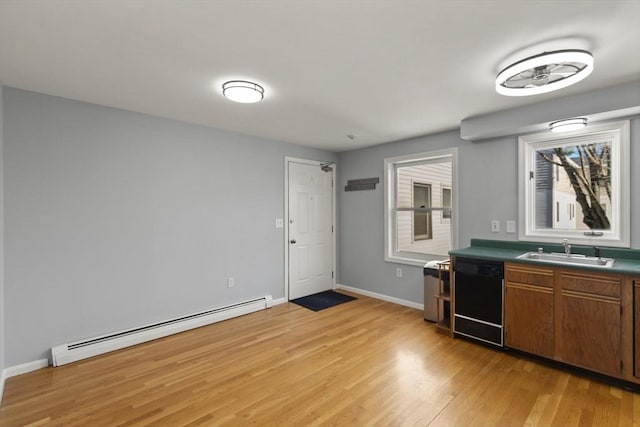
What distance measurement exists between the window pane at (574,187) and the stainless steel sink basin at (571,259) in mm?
339

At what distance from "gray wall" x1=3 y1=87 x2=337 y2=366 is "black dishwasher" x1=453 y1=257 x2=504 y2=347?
2.56 m

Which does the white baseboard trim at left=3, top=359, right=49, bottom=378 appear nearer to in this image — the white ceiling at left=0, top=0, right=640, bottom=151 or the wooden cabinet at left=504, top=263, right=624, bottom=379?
the white ceiling at left=0, top=0, right=640, bottom=151

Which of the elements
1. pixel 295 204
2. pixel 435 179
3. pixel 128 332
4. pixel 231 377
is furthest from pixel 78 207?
pixel 435 179

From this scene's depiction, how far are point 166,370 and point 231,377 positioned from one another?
608 mm

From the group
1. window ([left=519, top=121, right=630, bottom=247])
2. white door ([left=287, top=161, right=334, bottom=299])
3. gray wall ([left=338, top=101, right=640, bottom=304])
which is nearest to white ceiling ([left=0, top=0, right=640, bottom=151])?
window ([left=519, top=121, right=630, bottom=247])

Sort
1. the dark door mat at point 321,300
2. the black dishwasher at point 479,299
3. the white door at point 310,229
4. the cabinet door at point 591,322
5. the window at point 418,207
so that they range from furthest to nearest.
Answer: the white door at point 310,229 → the dark door mat at point 321,300 → the window at point 418,207 → the black dishwasher at point 479,299 → the cabinet door at point 591,322

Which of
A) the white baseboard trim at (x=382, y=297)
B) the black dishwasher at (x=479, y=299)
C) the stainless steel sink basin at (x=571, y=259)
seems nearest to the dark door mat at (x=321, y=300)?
the white baseboard trim at (x=382, y=297)

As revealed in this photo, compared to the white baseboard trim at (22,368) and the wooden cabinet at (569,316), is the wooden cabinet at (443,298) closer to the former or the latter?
the wooden cabinet at (569,316)

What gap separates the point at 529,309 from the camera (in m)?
2.70

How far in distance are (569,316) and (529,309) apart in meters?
0.28

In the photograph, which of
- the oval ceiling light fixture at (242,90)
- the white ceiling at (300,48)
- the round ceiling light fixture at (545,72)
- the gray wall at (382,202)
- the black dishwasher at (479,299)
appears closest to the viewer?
the white ceiling at (300,48)

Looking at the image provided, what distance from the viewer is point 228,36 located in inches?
71.1

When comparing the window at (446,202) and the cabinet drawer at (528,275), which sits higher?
the window at (446,202)

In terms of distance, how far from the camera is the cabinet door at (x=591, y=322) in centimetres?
231
